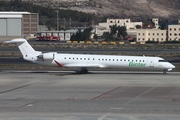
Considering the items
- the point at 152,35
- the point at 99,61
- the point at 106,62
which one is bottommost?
the point at 106,62

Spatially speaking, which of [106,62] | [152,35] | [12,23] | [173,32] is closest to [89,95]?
[106,62]

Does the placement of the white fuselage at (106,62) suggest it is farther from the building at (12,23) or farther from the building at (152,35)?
the building at (12,23)

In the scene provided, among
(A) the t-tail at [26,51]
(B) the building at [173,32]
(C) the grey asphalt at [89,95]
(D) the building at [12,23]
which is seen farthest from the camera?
(D) the building at [12,23]

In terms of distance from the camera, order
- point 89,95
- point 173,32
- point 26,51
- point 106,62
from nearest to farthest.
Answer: point 89,95
point 106,62
point 26,51
point 173,32

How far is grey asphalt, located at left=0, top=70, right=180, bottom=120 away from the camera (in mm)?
33469

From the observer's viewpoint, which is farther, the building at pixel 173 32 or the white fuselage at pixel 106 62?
the building at pixel 173 32

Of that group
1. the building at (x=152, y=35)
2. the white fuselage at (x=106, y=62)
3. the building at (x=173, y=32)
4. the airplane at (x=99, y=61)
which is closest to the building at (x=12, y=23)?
the building at (x=152, y=35)

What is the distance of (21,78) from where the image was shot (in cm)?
5384

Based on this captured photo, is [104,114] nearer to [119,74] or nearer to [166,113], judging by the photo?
[166,113]

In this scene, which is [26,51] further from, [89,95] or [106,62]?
[89,95]

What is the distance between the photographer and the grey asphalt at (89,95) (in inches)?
1318

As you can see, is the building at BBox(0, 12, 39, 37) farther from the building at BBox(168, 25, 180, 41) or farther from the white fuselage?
the white fuselage

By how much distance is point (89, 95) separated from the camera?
138ft

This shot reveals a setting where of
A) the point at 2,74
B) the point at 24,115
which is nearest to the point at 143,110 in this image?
the point at 24,115
